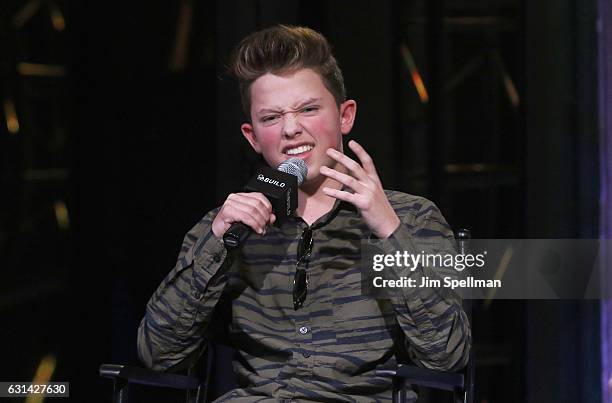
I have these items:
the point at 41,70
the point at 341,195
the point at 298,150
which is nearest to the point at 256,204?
the point at 341,195

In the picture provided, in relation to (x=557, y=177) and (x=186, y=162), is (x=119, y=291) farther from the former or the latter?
(x=557, y=177)

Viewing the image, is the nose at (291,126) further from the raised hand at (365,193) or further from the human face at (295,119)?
the raised hand at (365,193)

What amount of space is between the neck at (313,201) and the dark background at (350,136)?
1.63 feet

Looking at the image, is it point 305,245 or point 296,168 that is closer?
point 296,168

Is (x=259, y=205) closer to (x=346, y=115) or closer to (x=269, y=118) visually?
(x=269, y=118)

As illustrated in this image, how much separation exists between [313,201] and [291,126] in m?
0.21

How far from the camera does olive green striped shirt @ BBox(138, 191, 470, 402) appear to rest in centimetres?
194

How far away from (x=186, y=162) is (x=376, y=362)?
0.94 metres

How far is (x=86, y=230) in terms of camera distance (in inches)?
107

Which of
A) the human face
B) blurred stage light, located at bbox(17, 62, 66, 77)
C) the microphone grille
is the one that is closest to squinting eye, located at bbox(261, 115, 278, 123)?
the human face

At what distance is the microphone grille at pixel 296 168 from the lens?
1.92 meters

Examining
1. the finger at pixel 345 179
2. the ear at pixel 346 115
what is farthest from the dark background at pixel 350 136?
the finger at pixel 345 179

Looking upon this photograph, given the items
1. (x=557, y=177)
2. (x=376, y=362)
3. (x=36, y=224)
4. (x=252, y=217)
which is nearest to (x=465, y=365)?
(x=376, y=362)

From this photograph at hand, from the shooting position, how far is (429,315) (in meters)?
1.89
